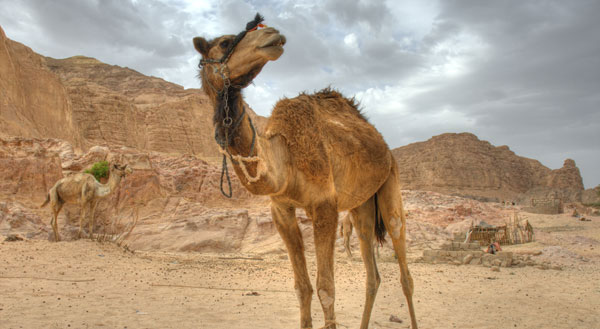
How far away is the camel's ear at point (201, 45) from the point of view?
10.4 ft

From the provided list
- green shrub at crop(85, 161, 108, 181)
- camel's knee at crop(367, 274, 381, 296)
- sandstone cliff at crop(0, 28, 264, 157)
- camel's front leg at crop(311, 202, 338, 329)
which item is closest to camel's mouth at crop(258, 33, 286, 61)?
camel's front leg at crop(311, 202, 338, 329)

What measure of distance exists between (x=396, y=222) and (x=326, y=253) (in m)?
1.80

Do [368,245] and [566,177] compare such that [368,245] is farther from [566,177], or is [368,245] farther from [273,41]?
[566,177]

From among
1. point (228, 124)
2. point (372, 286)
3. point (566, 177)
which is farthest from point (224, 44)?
point (566, 177)

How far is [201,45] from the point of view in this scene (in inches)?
124

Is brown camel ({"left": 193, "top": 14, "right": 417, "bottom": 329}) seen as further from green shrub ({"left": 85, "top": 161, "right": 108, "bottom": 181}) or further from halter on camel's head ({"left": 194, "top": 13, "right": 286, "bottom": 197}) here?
green shrub ({"left": 85, "top": 161, "right": 108, "bottom": 181})

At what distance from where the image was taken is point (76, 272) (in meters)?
7.18

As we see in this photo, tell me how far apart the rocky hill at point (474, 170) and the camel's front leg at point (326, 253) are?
81.7 meters

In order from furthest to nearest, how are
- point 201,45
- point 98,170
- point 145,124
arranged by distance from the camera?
point 145,124 → point 98,170 → point 201,45

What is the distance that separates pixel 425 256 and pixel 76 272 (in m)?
11.3

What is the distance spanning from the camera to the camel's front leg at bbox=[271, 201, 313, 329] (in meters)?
3.63

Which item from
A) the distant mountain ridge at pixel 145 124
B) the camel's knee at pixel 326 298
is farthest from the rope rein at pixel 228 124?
the distant mountain ridge at pixel 145 124

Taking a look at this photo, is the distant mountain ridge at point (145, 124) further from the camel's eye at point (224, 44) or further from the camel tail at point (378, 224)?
the camel's eye at point (224, 44)

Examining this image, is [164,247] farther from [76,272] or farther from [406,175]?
[406,175]
